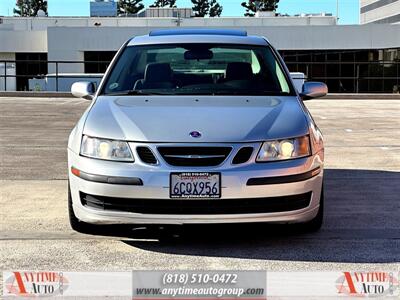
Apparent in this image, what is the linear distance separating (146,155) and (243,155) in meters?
0.68

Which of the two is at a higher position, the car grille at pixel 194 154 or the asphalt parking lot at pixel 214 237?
the car grille at pixel 194 154

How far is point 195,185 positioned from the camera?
4555mm

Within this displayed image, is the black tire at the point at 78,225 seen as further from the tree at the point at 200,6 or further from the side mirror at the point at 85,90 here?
the tree at the point at 200,6

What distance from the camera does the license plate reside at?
4535 millimetres

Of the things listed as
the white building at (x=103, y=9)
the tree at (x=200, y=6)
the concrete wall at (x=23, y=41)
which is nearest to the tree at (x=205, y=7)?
the tree at (x=200, y=6)

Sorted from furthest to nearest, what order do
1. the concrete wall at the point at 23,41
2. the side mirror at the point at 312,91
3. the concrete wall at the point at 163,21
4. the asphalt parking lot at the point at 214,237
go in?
1. the concrete wall at the point at 163,21
2. the concrete wall at the point at 23,41
3. the side mirror at the point at 312,91
4. the asphalt parking lot at the point at 214,237

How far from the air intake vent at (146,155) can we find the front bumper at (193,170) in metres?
0.05

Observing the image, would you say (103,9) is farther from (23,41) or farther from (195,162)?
(195,162)

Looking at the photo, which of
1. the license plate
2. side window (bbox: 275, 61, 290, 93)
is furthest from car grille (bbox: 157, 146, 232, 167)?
side window (bbox: 275, 61, 290, 93)

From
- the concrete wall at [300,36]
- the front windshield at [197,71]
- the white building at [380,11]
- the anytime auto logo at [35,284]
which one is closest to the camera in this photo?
the anytime auto logo at [35,284]

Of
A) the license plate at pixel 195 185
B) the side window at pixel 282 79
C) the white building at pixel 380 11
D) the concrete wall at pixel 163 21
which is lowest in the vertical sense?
the license plate at pixel 195 185

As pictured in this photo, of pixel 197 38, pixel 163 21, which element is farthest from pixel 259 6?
pixel 197 38

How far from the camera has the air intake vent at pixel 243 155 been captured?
4.62m

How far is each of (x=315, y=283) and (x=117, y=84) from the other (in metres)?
2.72
